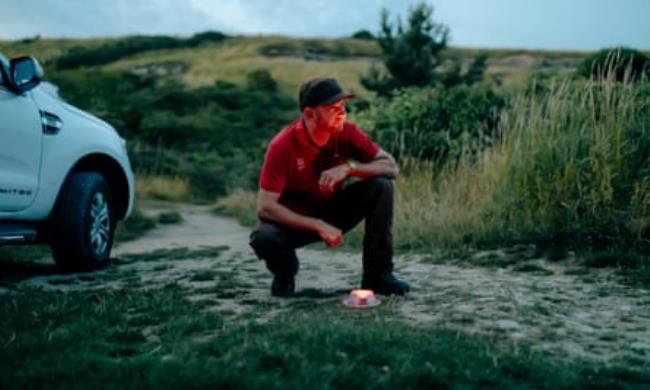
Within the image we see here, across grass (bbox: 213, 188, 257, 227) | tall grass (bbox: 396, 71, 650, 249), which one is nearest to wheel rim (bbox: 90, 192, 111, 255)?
tall grass (bbox: 396, 71, 650, 249)

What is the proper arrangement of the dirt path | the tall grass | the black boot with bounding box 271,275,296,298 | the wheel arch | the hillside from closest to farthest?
the dirt path, the black boot with bounding box 271,275,296,298, the wheel arch, the tall grass, the hillside

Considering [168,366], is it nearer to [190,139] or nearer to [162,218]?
[162,218]

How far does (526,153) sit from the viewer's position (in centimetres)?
793

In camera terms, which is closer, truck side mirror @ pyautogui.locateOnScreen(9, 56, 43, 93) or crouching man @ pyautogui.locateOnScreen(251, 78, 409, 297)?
crouching man @ pyautogui.locateOnScreen(251, 78, 409, 297)

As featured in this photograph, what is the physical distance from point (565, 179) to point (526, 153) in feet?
1.91

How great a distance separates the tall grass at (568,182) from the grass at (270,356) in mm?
3498

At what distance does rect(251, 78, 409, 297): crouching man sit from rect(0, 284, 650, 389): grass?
2.23 feet

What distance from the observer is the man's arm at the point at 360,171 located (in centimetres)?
470

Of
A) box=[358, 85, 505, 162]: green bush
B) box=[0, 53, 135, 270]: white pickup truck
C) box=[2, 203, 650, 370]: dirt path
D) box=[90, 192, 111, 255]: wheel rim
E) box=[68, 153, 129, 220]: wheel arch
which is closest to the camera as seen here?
box=[2, 203, 650, 370]: dirt path

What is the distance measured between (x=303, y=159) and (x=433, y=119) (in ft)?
29.8

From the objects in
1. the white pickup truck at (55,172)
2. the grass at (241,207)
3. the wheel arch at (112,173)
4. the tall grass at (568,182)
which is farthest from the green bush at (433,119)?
the white pickup truck at (55,172)

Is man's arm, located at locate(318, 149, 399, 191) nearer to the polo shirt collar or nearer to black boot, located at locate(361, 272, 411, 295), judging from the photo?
the polo shirt collar

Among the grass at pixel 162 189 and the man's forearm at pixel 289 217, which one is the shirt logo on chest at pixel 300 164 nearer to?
the man's forearm at pixel 289 217

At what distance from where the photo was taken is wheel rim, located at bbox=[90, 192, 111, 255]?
6.66 m
